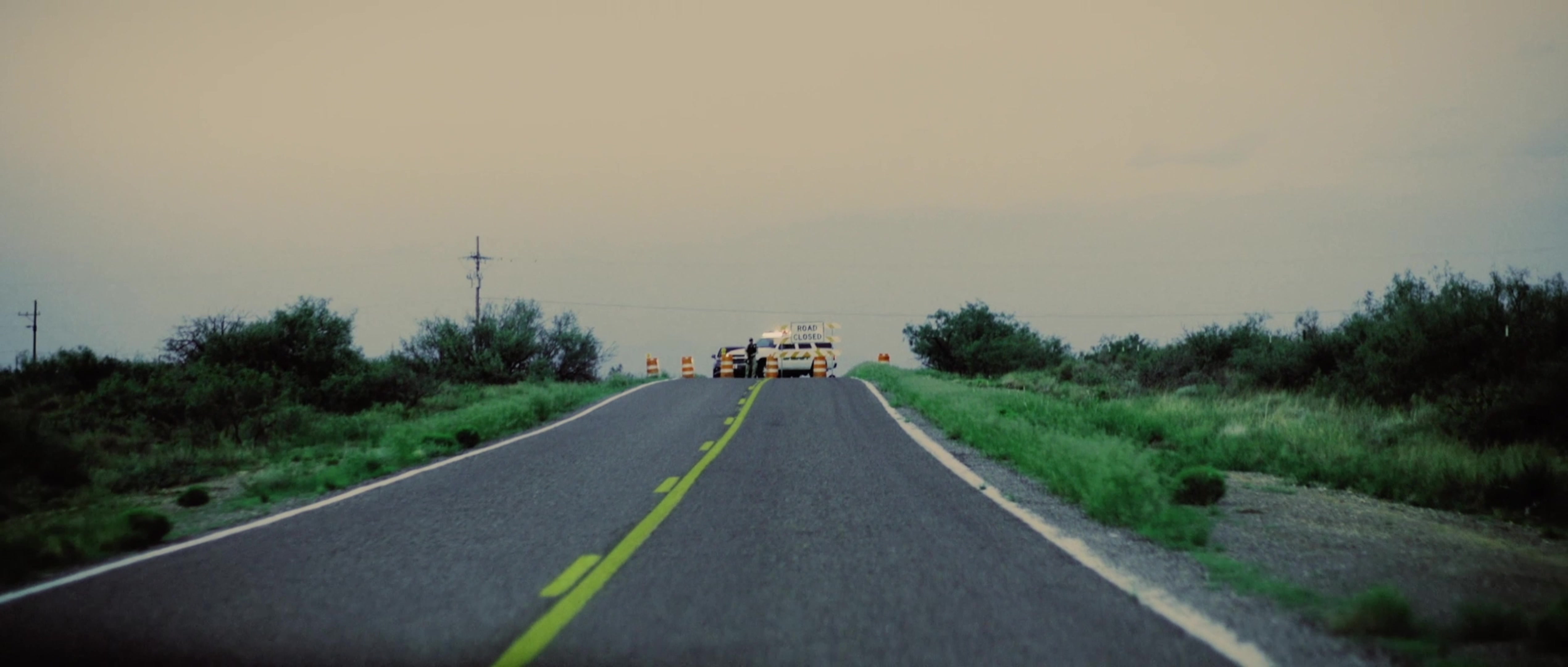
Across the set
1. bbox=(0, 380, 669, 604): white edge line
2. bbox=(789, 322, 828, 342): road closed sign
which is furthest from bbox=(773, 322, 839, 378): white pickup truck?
bbox=(0, 380, 669, 604): white edge line

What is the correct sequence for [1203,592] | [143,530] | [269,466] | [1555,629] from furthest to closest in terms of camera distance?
[269,466] → [143,530] → [1203,592] → [1555,629]

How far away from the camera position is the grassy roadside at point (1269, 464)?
473 cm

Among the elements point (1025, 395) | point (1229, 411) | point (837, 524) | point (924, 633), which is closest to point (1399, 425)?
point (1229, 411)

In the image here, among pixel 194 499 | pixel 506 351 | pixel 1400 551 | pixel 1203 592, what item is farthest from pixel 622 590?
pixel 506 351

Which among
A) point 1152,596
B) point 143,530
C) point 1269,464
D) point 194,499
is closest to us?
point 1152,596

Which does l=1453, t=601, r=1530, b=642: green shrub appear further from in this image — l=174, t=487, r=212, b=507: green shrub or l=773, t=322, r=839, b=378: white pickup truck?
l=773, t=322, r=839, b=378: white pickup truck

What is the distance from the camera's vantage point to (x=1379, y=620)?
4.70 meters

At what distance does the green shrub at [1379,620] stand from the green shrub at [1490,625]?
20 cm

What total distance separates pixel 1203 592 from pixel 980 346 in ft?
157

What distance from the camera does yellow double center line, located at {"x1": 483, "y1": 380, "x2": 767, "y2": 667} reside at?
4574mm

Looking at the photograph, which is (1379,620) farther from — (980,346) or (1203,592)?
(980,346)

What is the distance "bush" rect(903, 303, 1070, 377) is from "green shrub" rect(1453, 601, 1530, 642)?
138ft

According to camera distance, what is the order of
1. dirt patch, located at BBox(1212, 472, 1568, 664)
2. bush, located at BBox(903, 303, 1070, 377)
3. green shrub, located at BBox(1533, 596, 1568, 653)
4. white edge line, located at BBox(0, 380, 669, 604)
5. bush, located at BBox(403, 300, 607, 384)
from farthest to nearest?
bush, located at BBox(903, 303, 1070, 377) → bush, located at BBox(403, 300, 607, 384) → white edge line, located at BBox(0, 380, 669, 604) → dirt patch, located at BBox(1212, 472, 1568, 664) → green shrub, located at BBox(1533, 596, 1568, 653)

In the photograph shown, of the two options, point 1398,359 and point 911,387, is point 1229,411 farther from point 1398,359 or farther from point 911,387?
point 911,387
